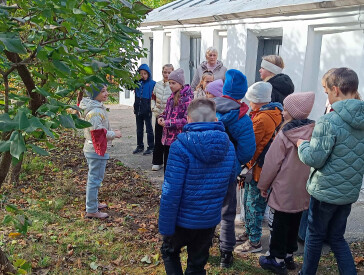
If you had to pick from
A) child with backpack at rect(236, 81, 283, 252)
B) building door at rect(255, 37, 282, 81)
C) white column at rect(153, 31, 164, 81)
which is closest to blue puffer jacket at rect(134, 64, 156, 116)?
building door at rect(255, 37, 282, 81)

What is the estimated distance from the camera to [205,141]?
115 inches

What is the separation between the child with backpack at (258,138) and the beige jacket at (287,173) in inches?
16.8

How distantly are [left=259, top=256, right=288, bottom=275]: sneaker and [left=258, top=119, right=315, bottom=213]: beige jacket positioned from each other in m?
0.57

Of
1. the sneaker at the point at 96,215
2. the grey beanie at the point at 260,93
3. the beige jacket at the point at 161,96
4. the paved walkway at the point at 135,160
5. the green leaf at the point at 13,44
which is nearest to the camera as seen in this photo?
the green leaf at the point at 13,44

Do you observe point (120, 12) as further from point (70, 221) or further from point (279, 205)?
point (70, 221)

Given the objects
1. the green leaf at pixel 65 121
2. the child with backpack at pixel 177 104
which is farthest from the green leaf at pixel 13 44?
the child with backpack at pixel 177 104

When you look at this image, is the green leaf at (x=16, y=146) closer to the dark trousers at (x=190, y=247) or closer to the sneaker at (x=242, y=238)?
the dark trousers at (x=190, y=247)

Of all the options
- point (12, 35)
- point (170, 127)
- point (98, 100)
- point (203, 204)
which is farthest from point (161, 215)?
point (170, 127)

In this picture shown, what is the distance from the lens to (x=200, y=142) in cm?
293

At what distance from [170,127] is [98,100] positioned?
1499mm

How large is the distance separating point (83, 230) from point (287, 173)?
250cm

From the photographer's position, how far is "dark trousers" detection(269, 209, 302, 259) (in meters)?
3.76

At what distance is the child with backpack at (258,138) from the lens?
4.12 metres

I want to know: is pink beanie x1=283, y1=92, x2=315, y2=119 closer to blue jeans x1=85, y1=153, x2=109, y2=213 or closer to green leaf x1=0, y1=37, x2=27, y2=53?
blue jeans x1=85, y1=153, x2=109, y2=213
